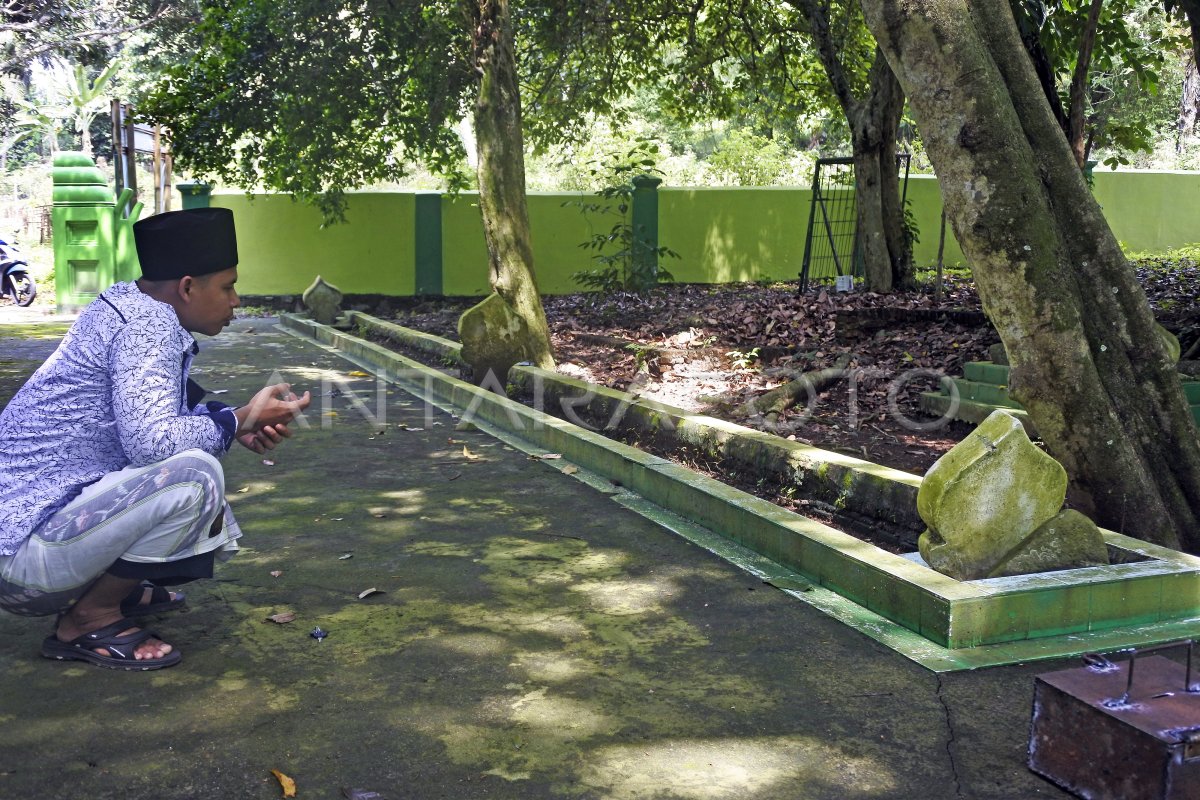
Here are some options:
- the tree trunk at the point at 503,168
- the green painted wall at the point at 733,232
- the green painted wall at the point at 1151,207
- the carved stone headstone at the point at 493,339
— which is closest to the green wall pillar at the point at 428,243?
the green painted wall at the point at 733,232

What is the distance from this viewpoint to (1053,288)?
486 cm

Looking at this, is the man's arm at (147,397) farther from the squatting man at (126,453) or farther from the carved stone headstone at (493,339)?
the carved stone headstone at (493,339)

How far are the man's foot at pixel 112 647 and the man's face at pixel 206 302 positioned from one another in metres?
1.01

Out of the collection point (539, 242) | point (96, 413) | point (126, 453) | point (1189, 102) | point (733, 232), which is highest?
point (1189, 102)

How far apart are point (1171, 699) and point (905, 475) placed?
257 cm

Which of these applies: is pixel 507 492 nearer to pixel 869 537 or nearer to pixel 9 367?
pixel 869 537

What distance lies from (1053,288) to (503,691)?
2887 millimetres

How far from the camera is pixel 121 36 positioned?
2975 centimetres

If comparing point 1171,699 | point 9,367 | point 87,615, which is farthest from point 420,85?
point 1171,699

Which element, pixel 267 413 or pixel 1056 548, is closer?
pixel 267 413

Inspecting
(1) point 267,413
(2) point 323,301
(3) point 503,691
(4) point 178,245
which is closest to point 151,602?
(1) point 267,413

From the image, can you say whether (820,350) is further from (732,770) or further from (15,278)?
(15,278)

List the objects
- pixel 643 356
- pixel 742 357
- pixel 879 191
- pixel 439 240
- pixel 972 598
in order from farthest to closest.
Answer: pixel 439 240 < pixel 879 191 < pixel 643 356 < pixel 742 357 < pixel 972 598

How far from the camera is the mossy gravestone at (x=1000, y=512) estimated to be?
4.24 metres
